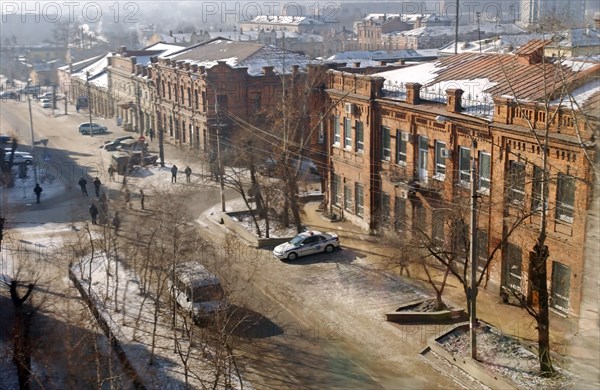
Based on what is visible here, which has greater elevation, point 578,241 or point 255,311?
point 578,241

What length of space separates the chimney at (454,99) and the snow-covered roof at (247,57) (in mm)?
22432

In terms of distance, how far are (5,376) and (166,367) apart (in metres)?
3.80

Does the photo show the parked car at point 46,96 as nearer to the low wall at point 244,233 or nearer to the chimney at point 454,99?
the low wall at point 244,233

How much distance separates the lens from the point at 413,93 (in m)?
25.3

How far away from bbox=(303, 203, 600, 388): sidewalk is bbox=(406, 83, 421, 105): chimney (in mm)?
5331

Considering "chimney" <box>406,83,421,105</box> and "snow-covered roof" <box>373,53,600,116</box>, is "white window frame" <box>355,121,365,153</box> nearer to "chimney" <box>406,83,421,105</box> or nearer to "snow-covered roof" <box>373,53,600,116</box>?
"snow-covered roof" <box>373,53,600,116</box>

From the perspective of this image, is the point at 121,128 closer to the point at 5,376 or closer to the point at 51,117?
the point at 51,117

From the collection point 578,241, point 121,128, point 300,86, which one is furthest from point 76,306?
point 121,128

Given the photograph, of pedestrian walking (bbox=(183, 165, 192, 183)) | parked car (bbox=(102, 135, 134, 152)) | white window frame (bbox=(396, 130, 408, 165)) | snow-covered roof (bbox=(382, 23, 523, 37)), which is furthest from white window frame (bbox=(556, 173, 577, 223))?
snow-covered roof (bbox=(382, 23, 523, 37))

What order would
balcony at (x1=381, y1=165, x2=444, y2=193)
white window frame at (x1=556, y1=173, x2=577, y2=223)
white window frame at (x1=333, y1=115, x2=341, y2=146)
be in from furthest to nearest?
white window frame at (x1=333, y1=115, x2=341, y2=146) → balcony at (x1=381, y1=165, x2=444, y2=193) → white window frame at (x1=556, y1=173, x2=577, y2=223)

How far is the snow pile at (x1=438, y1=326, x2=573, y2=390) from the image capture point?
15875mm

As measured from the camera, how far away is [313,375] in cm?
1725

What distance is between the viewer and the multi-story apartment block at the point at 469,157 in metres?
19.2

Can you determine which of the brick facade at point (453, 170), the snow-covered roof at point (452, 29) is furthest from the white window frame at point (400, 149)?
the snow-covered roof at point (452, 29)
